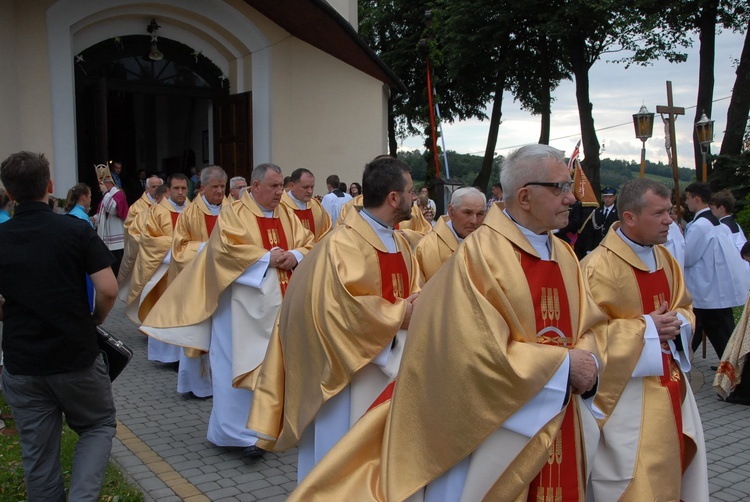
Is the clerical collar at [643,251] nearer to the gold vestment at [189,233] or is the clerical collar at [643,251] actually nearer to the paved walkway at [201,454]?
the paved walkway at [201,454]

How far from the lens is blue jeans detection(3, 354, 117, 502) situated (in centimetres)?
364

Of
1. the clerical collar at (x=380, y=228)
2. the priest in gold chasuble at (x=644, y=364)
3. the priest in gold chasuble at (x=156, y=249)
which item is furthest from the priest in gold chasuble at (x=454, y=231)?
the priest in gold chasuble at (x=156, y=249)

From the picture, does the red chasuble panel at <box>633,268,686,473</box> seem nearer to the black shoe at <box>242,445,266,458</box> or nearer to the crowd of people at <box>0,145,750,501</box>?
the crowd of people at <box>0,145,750,501</box>

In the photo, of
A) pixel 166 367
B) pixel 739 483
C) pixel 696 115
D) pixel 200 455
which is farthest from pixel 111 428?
pixel 696 115

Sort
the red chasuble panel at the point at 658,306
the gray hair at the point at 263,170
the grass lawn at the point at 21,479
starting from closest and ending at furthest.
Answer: the red chasuble panel at the point at 658,306, the grass lawn at the point at 21,479, the gray hair at the point at 263,170

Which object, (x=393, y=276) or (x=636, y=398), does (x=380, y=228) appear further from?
(x=636, y=398)

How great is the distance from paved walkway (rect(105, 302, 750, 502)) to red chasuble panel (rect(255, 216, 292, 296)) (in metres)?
1.33

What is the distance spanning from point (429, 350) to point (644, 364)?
1.32m

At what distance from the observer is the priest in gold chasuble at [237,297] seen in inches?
220

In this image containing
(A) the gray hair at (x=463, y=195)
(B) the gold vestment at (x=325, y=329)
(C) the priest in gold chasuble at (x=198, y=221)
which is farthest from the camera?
(C) the priest in gold chasuble at (x=198, y=221)

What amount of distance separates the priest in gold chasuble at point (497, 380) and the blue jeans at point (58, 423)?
135 centimetres

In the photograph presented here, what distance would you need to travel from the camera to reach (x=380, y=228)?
4.16m

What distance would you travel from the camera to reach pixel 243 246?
18.6ft

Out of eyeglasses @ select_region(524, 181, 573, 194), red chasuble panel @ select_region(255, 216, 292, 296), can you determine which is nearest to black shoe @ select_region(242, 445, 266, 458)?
red chasuble panel @ select_region(255, 216, 292, 296)
